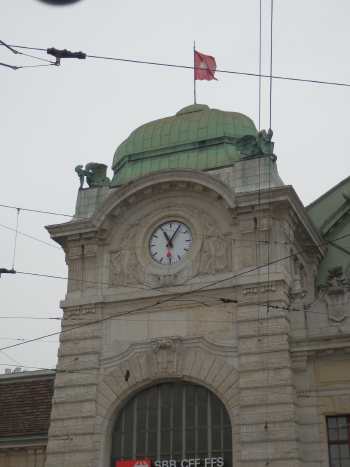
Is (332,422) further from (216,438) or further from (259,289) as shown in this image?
(259,289)

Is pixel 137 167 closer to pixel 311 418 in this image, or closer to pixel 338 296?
pixel 338 296

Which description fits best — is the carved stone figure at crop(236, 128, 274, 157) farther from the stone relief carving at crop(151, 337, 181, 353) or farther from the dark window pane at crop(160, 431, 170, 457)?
the dark window pane at crop(160, 431, 170, 457)

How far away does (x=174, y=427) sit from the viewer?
83.8 feet

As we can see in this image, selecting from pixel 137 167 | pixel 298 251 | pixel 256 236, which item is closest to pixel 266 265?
pixel 256 236

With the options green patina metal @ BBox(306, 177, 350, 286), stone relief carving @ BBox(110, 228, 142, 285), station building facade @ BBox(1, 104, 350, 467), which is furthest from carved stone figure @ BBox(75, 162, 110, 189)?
green patina metal @ BBox(306, 177, 350, 286)

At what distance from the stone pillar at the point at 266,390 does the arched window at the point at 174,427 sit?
113 cm

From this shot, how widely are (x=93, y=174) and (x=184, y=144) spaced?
3807mm

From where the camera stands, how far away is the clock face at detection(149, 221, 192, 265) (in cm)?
2777

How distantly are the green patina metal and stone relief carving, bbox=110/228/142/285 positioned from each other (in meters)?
7.76

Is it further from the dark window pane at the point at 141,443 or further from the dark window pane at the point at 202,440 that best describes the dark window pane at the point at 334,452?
the dark window pane at the point at 141,443

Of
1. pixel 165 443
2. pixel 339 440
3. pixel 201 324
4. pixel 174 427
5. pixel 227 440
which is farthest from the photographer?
pixel 201 324

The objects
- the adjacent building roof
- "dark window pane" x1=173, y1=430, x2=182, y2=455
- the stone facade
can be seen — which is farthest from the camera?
the adjacent building roof

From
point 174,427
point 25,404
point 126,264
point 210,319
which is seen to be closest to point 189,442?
point 174,427

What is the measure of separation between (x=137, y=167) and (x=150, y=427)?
10476 millimetres
